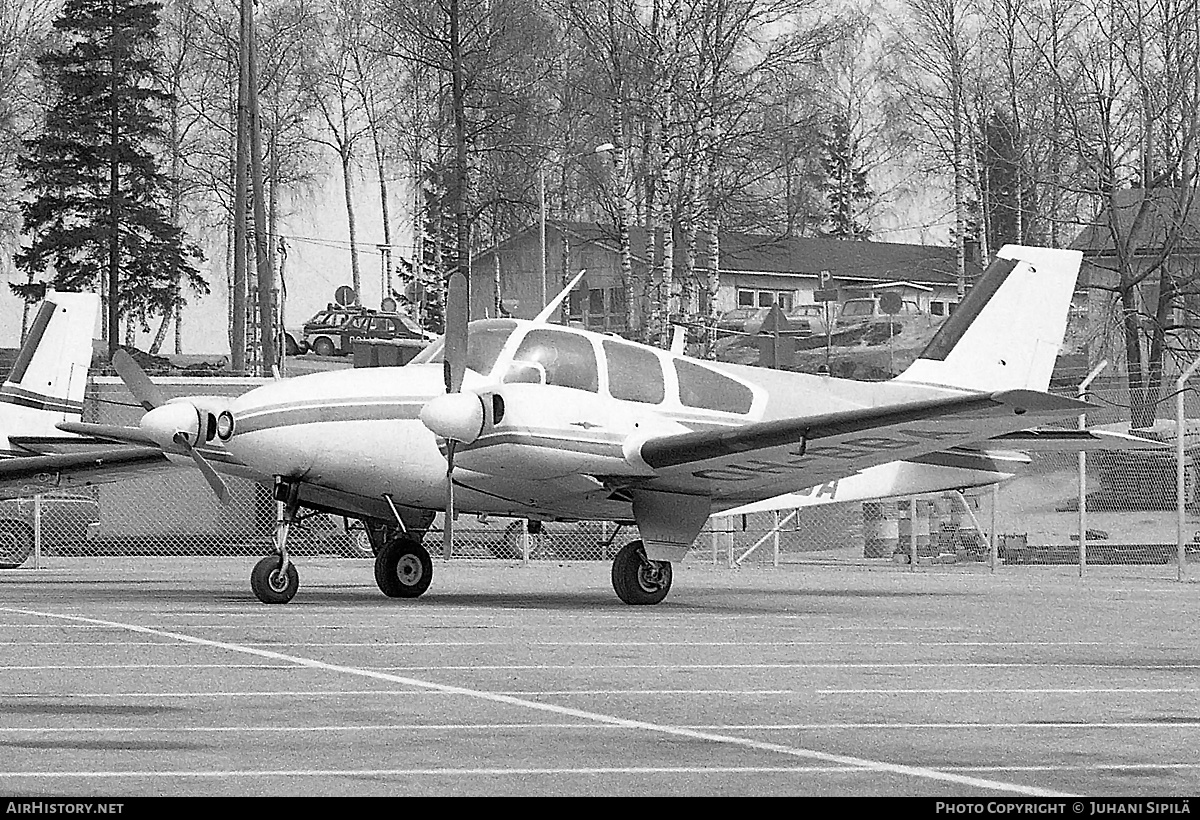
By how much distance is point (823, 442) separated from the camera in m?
15.9

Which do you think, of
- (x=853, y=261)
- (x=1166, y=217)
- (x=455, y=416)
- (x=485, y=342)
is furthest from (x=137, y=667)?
(x=853, y=261)

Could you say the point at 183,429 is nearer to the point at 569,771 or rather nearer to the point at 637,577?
the point at 637,577

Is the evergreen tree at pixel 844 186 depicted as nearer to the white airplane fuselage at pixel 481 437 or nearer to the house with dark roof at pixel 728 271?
the house with dark roof at pixel 728 271

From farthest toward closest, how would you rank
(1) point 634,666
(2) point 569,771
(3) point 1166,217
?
(3) point 1166,217 < (1) point 634,666 < (2) point 569,771

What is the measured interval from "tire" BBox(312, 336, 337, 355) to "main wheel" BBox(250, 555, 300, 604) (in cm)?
4802

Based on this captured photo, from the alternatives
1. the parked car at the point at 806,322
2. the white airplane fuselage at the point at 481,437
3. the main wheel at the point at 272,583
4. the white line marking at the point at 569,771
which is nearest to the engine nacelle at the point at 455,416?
the white airplane fuselage at the point at 481,437

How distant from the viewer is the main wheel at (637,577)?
1678 cm

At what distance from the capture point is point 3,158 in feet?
194

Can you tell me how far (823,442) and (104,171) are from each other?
46983mm

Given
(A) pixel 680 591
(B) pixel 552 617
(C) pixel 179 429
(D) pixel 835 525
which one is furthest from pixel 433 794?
(D) pixel 835 525

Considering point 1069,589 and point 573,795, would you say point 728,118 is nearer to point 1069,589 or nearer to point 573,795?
point 1069,589

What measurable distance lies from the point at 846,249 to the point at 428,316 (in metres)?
28.2

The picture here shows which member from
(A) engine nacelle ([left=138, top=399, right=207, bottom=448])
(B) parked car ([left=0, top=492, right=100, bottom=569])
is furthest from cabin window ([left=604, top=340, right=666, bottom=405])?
(B) parked car ([left=0, top=492, right=100, bottom=569])

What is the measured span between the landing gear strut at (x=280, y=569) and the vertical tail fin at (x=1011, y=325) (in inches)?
286
